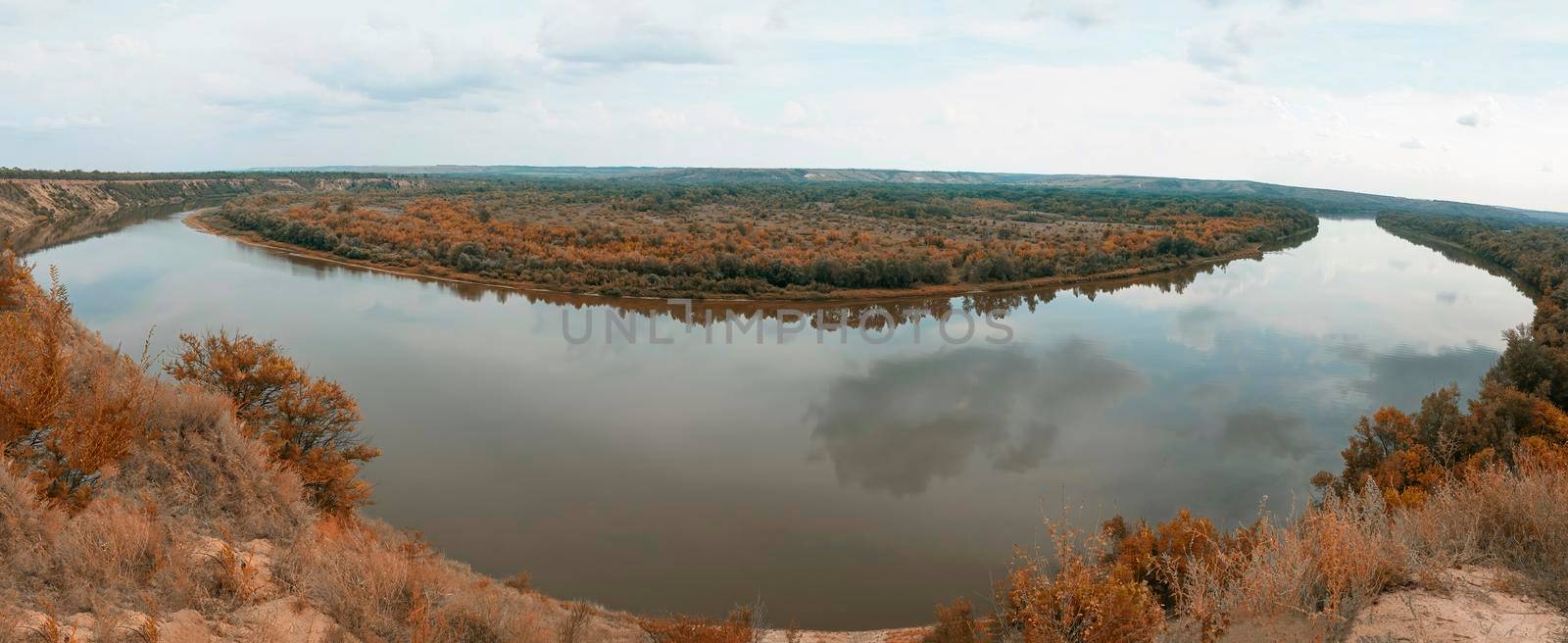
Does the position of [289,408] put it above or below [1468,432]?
above

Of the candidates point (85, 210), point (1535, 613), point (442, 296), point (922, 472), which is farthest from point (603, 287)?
point (85, 210)

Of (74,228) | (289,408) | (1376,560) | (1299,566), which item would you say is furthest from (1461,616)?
(74,228)

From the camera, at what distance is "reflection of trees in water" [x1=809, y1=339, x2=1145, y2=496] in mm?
14828

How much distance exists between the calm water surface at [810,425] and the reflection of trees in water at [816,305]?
102 centimetres

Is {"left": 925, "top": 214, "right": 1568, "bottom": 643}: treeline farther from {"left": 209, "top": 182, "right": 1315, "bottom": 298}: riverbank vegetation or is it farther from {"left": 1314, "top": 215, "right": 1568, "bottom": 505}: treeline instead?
{"left": 209, "top": 182, "right": 1315, "bottom": 298}: riverbank vegetation

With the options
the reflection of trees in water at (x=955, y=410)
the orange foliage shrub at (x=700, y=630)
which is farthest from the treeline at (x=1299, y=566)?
the reflection of trees in water at (x=955, y=410)

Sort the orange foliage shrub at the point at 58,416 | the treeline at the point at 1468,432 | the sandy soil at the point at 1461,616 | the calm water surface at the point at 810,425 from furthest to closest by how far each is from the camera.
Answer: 1. the calm water surface at the point at 810,425
2. the treeline at the point at 1468,432
3. the orange foliage shrub at the point at 58,416
4. the sandy soil at the point at 1461,616

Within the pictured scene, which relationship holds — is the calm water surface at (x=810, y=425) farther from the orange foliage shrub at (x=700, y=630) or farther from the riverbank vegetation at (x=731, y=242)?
the riverbank vegetation at (x=731, y=242)

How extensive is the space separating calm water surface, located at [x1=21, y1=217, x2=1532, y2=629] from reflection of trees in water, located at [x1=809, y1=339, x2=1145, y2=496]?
8 cm

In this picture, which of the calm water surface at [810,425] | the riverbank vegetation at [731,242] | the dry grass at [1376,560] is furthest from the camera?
the riverbank vegetation at [731,242]

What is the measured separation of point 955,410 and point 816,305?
49.4 feet

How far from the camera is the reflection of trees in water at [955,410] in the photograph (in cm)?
1483

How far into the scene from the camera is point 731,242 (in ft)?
134

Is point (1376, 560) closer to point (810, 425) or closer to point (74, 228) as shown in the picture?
point (810, 425)
